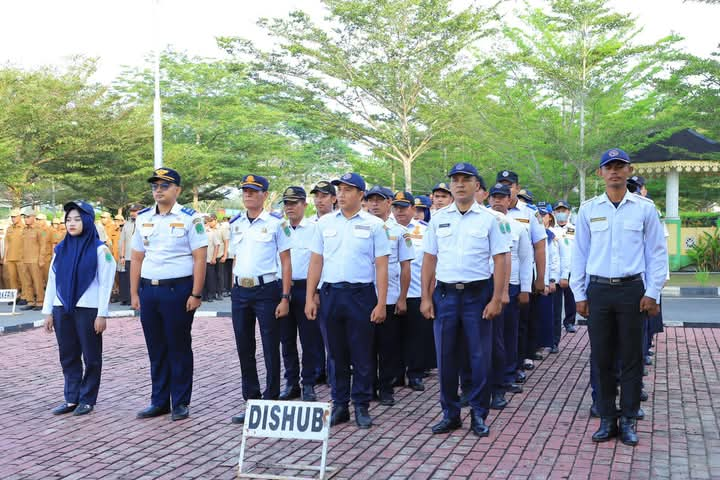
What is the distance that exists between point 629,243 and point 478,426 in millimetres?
1787

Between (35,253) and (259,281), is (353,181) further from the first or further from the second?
(35,253)

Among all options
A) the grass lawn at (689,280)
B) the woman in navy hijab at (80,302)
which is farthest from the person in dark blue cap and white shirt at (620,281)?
the grass lawn at (689,280)

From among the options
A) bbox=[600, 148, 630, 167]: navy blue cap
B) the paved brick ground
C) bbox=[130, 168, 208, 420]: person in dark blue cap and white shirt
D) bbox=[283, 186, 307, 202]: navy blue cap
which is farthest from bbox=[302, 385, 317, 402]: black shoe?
bbox=[600, 148, 630, 167]: navy blue cap

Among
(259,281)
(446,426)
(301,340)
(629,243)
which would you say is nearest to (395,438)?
(446,426)

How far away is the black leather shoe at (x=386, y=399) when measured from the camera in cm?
739

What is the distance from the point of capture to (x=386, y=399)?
745 centimetres

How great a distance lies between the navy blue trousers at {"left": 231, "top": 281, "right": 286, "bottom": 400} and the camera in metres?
6.92

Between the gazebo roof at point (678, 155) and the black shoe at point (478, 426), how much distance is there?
17.5 metres

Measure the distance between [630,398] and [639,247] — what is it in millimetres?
1119

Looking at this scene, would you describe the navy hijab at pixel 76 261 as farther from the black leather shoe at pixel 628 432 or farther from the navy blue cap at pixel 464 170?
the black leather shoe at pixel 628 432

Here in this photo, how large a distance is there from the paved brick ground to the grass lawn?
33.9ft

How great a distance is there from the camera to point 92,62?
30891 mm

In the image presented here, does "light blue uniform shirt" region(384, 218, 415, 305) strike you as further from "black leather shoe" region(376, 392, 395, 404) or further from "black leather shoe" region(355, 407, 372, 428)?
"black leather shoe" region(355, 407, 372, 428)

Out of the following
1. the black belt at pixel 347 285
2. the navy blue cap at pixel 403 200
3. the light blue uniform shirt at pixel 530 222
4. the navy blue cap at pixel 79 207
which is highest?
the navy blue cap at pixel 403 200
